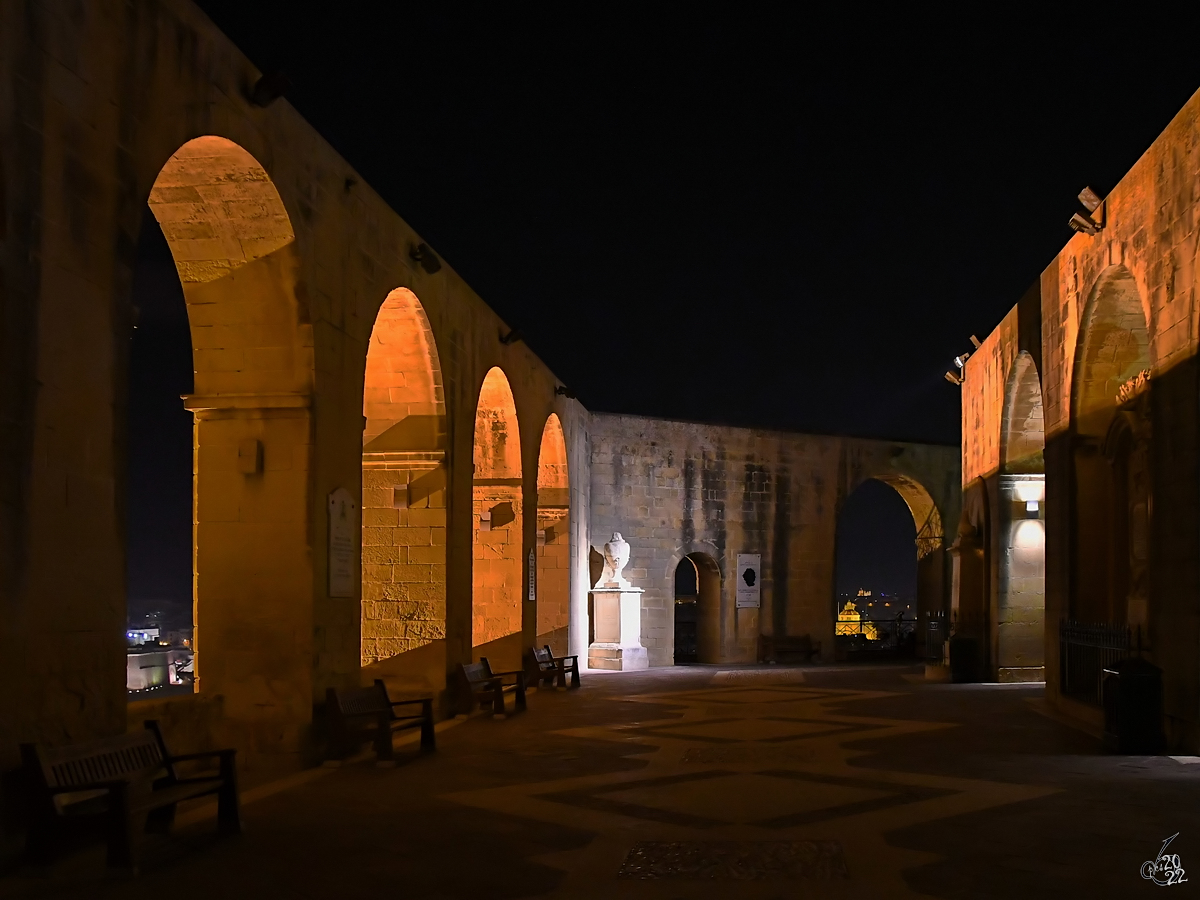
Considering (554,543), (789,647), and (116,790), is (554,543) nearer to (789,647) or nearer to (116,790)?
(789,647)

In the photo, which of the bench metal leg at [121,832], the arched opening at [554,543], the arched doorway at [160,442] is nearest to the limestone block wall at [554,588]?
the arched opening at [554,543]

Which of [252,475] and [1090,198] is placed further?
[1090,198]

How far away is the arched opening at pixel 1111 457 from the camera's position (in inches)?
439

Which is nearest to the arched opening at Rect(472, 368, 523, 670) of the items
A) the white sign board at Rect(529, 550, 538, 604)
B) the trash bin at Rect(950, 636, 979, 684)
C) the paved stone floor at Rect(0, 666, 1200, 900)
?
the white sign board at Rect(529, 550, 538, 604)

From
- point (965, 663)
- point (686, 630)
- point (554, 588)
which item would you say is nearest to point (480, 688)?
point (554, 588)

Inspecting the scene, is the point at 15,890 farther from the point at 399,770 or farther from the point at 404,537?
the point at 404,537

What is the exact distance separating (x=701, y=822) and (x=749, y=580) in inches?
700

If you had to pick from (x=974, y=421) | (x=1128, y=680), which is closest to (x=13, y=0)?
(x=1128, y=680)

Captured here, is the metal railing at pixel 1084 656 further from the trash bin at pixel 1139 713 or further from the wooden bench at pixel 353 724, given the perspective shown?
the wooden bench at pixel 353 724

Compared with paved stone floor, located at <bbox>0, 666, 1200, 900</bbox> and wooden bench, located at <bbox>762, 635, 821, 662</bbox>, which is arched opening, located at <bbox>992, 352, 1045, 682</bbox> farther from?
wooden bench, located at <bbox>762, 635, 821, 662</bbox>

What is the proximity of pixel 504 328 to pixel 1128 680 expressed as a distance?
27.6 ft

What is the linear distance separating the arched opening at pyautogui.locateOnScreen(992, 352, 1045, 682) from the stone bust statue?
7.01 metres

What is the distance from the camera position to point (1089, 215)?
11234 mm

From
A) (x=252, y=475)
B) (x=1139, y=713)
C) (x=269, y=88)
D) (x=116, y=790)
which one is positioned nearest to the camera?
(x=116, y=790)
